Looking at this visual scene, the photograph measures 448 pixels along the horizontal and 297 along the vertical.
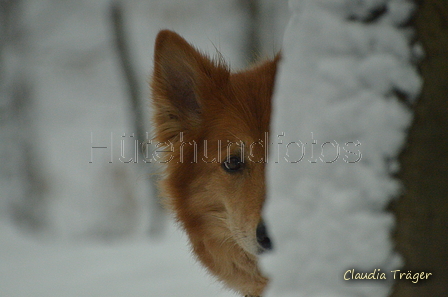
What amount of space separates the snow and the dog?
1075 millimetres

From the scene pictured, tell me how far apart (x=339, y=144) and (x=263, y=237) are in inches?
43.4

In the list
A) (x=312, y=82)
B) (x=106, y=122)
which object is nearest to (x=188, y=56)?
(x=312, y=82)

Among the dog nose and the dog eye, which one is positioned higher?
the dog eye

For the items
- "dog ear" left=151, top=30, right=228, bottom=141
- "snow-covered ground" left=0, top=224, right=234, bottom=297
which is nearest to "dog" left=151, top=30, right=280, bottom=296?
"dog ear" left=151, top=30, right=228, bottom=141

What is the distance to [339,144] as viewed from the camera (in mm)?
759

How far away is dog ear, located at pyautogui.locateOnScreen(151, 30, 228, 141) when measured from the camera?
2.22m

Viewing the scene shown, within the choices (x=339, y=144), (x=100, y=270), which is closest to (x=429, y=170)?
(x=339, y=144)

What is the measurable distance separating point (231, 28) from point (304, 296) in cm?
847

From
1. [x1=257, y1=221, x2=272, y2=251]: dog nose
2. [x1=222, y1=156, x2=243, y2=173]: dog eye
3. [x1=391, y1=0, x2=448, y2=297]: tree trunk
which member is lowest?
[x1=257, y1=221, x2=272, y2=251]: dog nose

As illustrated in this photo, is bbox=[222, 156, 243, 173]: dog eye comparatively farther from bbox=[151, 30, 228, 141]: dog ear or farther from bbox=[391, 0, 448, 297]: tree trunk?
bbox=[391, 0, 448, 297]: tree trunk

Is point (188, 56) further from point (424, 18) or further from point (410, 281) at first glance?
point (410, 281)

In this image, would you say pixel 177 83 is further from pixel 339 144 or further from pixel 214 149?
pixel 339 144

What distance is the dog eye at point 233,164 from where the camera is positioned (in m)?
2.07

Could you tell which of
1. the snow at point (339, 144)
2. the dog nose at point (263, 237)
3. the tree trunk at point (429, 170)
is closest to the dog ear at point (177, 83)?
the dog nose at point (263, 237)
